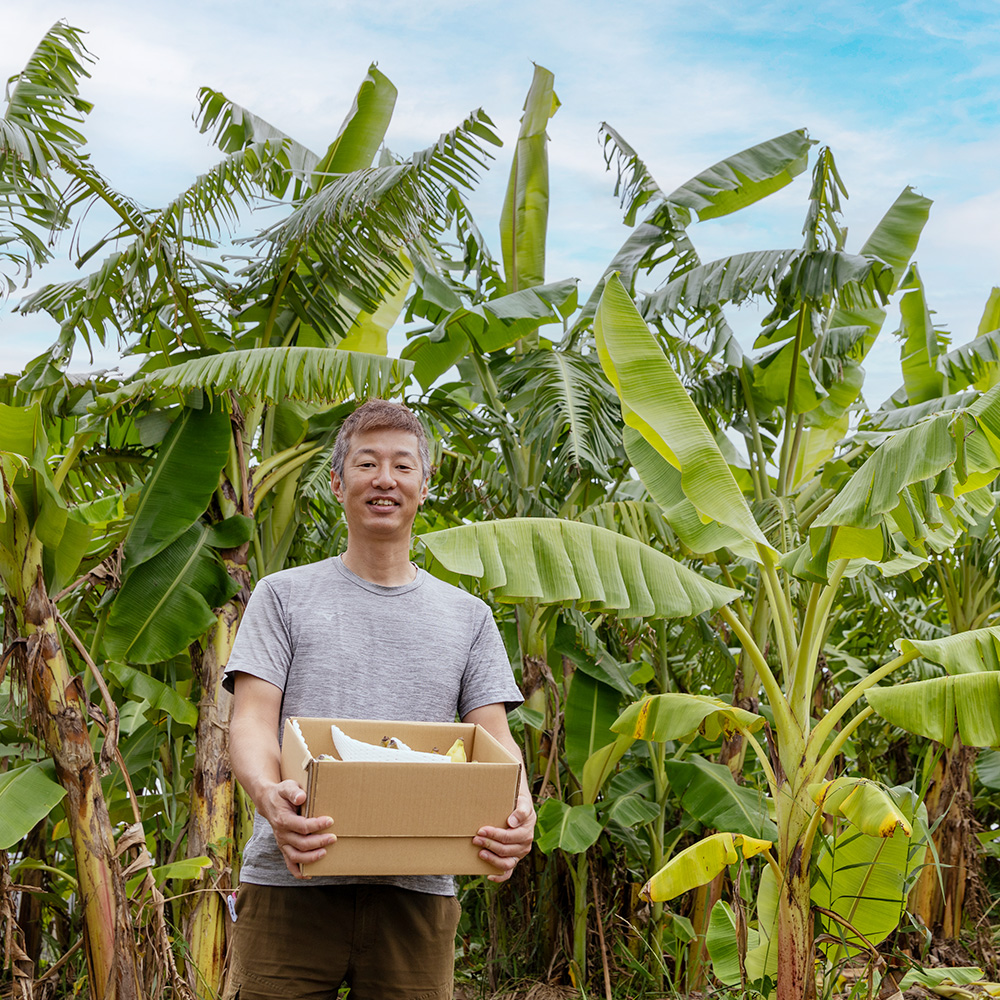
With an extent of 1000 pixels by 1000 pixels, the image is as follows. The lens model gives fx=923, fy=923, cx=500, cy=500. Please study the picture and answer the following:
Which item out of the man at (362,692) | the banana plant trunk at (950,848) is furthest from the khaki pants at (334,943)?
the banana plant trunk at (950,848)

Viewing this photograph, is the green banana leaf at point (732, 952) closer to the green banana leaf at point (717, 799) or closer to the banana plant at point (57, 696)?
the green banana leaf at point (717, 799)

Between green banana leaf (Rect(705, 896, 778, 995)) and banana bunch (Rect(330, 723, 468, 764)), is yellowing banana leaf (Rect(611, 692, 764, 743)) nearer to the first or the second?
green banana leaf (Rect(705, 896, 778, 995))

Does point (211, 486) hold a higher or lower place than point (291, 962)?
higher

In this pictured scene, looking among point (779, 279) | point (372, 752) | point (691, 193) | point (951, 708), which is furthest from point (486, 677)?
point (691, 193)

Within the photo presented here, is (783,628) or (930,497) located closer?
(930,497)

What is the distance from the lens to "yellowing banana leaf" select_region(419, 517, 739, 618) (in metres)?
3.34

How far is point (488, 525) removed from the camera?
11.7 ft

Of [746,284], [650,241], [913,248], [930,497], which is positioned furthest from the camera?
[913,248]

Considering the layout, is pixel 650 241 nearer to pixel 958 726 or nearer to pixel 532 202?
pixel 532 202

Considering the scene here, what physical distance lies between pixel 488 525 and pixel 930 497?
1.58m

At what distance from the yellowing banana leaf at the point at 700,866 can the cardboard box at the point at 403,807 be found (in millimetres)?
1949

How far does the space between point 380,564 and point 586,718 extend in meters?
2.65

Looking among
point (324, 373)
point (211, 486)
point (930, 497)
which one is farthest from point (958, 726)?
point (211, 486)

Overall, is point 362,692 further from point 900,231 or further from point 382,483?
point 900,231
